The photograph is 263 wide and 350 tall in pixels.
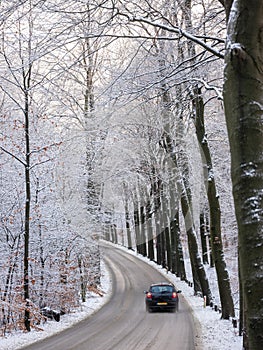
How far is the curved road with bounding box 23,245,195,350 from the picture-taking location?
12.8m

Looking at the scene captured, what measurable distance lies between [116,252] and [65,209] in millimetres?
33016

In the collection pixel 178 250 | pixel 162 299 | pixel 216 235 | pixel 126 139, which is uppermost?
pixel 126 139

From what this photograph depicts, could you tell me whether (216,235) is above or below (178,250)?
above

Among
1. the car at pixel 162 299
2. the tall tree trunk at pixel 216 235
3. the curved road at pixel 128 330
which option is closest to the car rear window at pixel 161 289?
the car at pixel 162 299

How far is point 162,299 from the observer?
20.9m

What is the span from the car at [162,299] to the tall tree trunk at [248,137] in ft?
58.1

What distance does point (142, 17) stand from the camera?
6000mm

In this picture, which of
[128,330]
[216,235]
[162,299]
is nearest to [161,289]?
[162,299]

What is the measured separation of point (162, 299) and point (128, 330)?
5.55 metres

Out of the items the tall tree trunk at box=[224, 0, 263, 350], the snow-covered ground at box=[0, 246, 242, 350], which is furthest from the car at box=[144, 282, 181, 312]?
the tall tree trunk at box=[224, 0, 263, 350]

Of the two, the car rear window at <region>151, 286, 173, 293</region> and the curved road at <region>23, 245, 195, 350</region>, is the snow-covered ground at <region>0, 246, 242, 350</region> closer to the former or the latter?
the curved road at <region>23, 245, 195, 350</region>

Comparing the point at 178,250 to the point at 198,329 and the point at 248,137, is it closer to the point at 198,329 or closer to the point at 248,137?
the point at 198,329

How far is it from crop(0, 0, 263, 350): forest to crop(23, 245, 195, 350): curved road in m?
1.60

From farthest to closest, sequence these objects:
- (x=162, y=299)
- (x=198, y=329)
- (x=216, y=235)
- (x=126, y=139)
→ (x=126, y=139), (x=162, y=299), (x=216, y=235), (x=198, y=329)
